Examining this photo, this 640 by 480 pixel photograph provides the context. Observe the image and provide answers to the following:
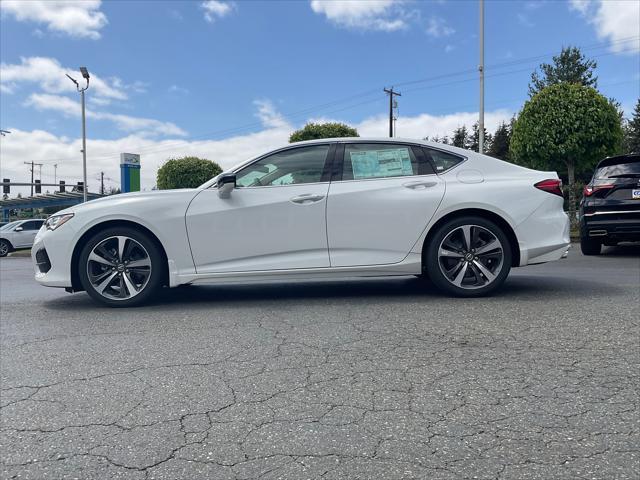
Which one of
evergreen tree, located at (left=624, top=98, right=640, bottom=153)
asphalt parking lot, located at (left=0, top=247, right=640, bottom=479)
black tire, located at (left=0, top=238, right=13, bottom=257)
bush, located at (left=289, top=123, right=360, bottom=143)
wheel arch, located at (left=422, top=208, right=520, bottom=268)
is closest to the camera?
asphalt parking lot, located at (left=0, top=247, right=640, bottom=479)

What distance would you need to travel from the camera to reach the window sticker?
507cm

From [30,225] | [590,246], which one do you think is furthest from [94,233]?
[30,225]

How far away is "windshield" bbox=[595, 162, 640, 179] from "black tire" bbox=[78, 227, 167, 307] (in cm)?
737

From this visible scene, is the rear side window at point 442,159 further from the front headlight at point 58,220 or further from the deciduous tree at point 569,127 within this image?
the deciduous tree at point 569,127

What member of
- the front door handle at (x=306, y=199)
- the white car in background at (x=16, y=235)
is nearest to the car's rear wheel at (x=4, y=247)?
the white car in background at (x=16, y=235)

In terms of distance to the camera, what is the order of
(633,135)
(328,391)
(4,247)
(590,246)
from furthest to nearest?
(633,135), (4,247), (590,246), (328,391)

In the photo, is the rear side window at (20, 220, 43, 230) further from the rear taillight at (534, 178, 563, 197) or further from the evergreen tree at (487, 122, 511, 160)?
the evergreen tree at (487, 122, 511, 160)

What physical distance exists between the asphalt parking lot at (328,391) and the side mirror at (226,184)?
3.42 ft

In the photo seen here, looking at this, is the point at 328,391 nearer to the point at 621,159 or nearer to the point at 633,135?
the point at 621,159

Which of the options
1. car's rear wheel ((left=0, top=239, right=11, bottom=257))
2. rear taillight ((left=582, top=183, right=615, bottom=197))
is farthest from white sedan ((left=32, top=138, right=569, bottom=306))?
car's rear wheel ((left=0, top=239, right=11, bottom=257))

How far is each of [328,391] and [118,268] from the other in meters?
2.93

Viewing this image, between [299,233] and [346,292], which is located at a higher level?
[299,233]

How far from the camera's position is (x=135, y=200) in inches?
193

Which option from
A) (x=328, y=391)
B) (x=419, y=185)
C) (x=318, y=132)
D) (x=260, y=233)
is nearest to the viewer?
(x=328, y=391)
